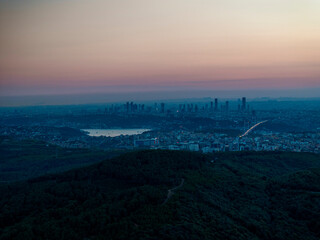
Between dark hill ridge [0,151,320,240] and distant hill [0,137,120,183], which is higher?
dark hill ridge [0,151,320,240]

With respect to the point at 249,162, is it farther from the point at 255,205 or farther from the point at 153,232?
the point at 153,232

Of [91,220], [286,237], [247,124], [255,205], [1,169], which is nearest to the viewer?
[91,220]

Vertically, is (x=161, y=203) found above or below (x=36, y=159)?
above

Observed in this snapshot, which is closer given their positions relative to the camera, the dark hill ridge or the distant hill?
the dark hill ridge

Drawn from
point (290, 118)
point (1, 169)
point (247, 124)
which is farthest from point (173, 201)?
point (290, 118)

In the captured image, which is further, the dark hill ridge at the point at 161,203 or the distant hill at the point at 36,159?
the distant hill at the point at 36,159

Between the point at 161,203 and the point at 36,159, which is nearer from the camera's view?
the point at 161,203

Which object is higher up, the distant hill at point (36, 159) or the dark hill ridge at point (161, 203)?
the dark hill ridge at point (161, 203)

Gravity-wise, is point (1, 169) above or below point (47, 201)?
below
